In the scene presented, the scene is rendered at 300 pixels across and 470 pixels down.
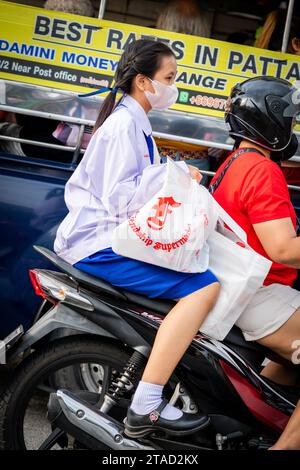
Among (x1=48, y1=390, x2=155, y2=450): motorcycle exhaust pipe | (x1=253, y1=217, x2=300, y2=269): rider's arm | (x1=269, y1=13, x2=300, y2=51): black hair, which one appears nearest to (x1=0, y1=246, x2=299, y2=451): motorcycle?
(x1=48, y1=390, x2=155, y2=450): motorcycle exhaust pipe

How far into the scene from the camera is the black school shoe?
2598mm

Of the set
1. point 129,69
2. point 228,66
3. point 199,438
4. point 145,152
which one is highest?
point 228,66

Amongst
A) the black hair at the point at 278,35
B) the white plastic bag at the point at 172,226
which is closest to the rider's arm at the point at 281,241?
the white plastic bag at the point at 172,226

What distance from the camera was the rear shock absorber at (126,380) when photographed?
271 centimetres

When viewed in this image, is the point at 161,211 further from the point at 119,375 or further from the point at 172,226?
the point at 119,375

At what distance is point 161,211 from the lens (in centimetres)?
257

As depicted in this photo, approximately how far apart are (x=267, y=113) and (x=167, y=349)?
1001 mm

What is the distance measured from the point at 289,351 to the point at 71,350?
0.83 metres

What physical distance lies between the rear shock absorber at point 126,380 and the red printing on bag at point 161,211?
1.64 feet

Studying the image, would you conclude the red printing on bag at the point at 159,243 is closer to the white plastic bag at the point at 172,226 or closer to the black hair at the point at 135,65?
the white plastic bag at the point at 172,226

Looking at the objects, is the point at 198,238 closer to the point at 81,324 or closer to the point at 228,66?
the point at 81,324

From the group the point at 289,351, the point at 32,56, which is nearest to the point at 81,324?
the point at 289,351

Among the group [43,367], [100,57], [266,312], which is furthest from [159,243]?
[100,57]

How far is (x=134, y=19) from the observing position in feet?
14.7
